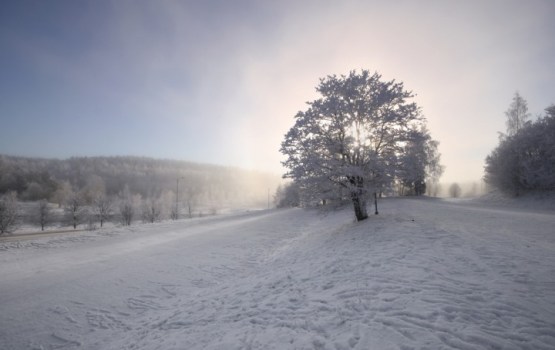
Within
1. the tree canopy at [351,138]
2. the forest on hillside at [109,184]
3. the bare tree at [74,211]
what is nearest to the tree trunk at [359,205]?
the tree canopy at [351,138]

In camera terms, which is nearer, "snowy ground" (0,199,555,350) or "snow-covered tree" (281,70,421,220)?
"snowy ground" (0,199,555,350)

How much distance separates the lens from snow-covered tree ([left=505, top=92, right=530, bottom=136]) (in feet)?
134

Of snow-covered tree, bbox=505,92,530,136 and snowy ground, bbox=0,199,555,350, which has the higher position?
snow-covered tree, bbox=505,92,530,136

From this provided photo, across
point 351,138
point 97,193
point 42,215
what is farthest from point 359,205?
point 97,193

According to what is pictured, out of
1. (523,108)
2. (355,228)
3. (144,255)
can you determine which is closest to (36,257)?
(144,255)

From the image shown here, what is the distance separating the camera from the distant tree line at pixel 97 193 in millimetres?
51781

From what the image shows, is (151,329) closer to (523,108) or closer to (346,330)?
(346,330)

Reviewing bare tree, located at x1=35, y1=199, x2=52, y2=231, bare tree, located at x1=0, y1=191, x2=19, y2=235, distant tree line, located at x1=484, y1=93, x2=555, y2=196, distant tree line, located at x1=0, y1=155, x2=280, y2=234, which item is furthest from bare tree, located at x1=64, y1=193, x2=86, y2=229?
distant tree line, located at x1=484, y1=93, x2=555, y2=196

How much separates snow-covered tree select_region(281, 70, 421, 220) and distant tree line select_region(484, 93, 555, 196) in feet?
93.5

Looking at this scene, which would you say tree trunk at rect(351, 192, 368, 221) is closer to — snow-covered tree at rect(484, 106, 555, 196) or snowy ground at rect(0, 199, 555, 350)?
snowy ground at rect(0, 199, 555, 350)

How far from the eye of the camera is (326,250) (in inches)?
488

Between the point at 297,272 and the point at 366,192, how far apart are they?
768 centimetres

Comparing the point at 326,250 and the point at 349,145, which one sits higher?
the point at 349,145

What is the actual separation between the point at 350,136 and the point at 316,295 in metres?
11.8
